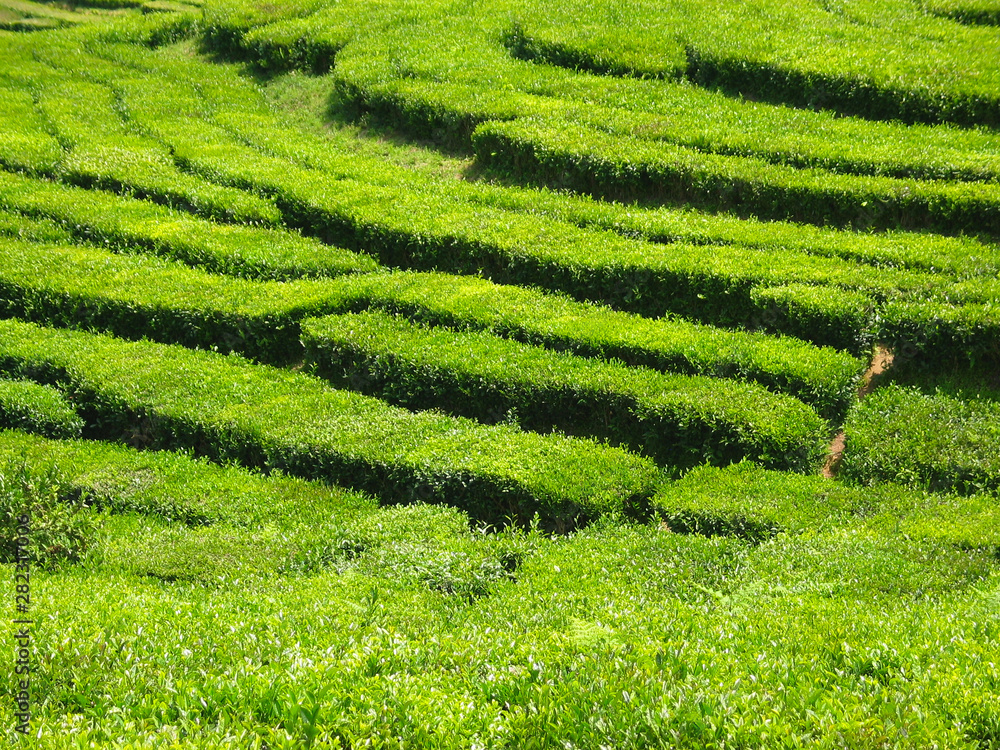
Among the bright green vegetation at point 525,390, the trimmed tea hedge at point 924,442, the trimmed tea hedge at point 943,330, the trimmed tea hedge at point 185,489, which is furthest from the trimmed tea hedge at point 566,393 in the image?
the trimmed tea hedge at point 185,489

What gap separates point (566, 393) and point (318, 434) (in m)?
4.28

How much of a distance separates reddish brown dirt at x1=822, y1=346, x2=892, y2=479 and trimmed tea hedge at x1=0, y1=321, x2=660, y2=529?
2.88 metres

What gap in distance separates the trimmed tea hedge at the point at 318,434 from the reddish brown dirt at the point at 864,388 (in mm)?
2880

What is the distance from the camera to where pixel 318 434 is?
15992mm

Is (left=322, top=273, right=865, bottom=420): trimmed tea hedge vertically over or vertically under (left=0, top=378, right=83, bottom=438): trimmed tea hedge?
over

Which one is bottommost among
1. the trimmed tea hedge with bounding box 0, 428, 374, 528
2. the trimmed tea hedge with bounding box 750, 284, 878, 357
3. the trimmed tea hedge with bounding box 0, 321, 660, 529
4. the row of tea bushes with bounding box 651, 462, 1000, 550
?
the trimmed tea hedge with bounding box 0, 428, 374, 528

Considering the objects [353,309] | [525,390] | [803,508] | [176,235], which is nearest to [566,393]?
[525,390]

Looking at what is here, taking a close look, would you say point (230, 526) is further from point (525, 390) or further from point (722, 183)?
point (722, 183)

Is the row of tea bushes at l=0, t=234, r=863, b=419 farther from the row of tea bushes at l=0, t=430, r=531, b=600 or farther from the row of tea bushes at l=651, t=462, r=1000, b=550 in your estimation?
the row of tea bushes at l=0, t=430, r=531, b=600

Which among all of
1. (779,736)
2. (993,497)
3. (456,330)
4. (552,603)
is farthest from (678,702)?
(456,330)

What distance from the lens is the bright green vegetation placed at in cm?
815

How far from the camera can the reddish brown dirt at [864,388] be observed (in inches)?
596

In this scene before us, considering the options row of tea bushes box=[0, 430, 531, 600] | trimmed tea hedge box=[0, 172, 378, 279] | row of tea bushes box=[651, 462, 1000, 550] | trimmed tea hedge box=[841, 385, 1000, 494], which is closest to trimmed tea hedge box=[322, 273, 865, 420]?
trimmed tea hedge box=[841, 385, 1000, 494]

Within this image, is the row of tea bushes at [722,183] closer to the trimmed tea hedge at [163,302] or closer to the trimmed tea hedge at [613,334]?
the trimmed tea hedge at [613,334]
